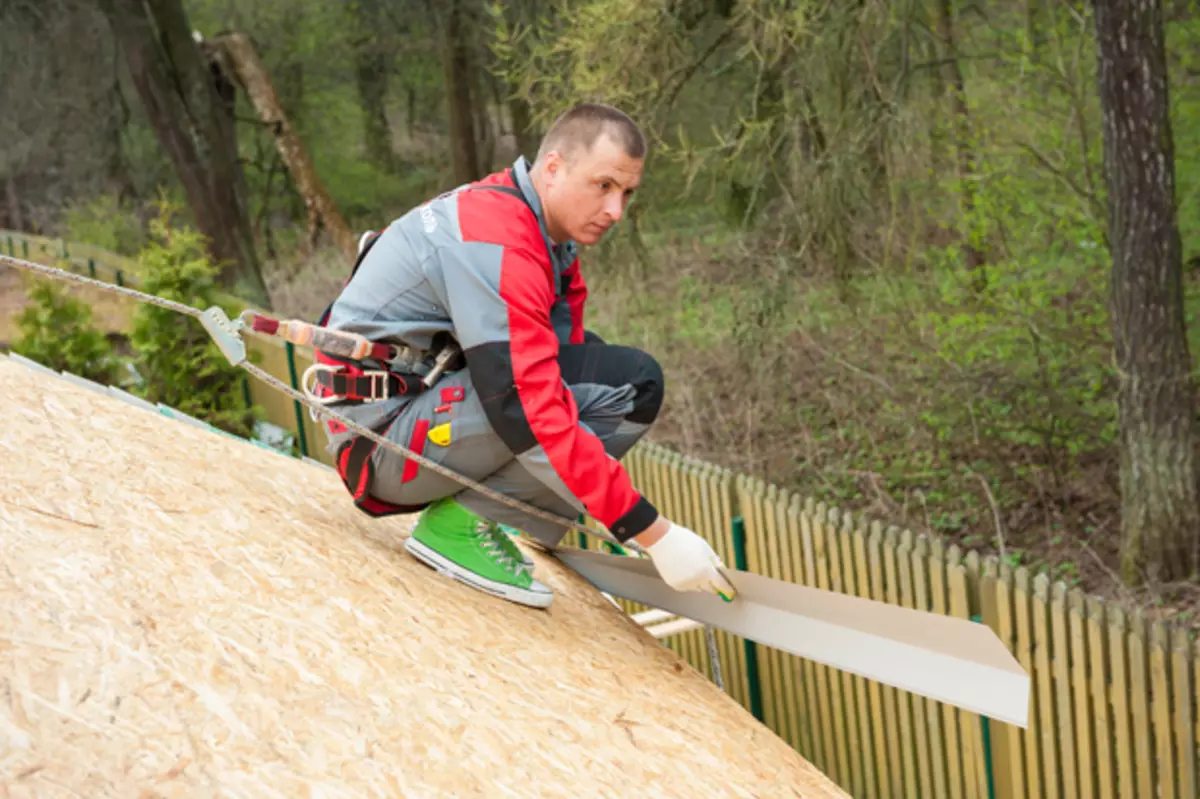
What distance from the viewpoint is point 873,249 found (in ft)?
37.4

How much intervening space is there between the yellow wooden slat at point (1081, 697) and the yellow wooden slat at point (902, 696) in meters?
0.83

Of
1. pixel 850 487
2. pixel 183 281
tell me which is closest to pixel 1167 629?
pixel 850 487

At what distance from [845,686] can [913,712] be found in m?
0.45

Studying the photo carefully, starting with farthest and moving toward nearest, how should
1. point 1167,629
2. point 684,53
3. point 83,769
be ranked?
point 684,53, point 1167,629, point 83,769

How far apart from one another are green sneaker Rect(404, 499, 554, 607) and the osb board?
0.17 feet

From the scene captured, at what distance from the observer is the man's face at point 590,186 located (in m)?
3.52

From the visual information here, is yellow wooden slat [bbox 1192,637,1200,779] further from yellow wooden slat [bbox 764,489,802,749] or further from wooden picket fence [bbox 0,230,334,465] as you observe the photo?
wooden picket fence [bbox 0,230,334,465]

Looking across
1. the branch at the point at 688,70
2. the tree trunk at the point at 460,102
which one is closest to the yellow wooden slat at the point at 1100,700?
the branch at the point at 688,70

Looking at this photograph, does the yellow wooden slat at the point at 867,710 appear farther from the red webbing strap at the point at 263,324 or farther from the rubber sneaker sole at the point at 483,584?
the red webbing strap at the point at 263,324

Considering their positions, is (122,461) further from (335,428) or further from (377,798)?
(377,798)

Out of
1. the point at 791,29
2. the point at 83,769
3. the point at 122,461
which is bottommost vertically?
the point at 83,769

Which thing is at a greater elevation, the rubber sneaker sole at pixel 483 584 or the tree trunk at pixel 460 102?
the tree trunk at pixel 460 102

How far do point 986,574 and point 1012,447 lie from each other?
721 cm

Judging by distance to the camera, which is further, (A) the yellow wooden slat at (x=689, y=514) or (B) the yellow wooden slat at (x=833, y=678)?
(A) the yellow wooden slat at (x=689, y=514)
